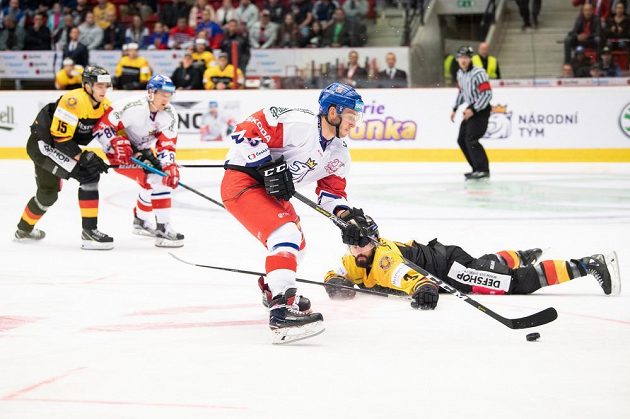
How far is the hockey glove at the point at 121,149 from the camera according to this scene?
6570 mm

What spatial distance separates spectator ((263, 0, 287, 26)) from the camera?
1348cm

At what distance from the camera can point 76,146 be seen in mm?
6402

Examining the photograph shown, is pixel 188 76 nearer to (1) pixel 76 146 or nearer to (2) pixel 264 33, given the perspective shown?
(2) pixel 264 33

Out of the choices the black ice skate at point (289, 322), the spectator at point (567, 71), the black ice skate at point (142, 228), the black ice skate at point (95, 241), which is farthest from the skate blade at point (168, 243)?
the spectator at point (567, 71)

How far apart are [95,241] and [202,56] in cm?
687

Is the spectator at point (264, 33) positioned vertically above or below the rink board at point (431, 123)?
above

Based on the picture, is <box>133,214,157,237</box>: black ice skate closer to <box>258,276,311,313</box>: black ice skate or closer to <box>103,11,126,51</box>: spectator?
<box>258,276,311,313</box>: black ice skate

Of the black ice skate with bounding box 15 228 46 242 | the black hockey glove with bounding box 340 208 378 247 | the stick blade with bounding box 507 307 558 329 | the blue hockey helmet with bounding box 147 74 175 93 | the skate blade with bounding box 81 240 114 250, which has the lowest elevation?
A: the black ice skate with bounding box 15 228 46 242

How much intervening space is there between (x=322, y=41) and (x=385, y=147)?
5.62 ft

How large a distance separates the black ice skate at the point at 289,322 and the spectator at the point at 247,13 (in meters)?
10.1

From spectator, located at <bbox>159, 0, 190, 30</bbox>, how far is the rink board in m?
2.13

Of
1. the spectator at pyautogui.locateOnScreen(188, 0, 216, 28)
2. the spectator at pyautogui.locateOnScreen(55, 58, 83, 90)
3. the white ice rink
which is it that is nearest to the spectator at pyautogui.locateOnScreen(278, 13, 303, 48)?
the spectator at pyautogui.locateOnScreen(188, 0, 216, 28)

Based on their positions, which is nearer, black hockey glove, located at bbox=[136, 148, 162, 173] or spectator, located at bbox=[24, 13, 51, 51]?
black hockey glove, located at bbox=[136, 148, 162, 173]

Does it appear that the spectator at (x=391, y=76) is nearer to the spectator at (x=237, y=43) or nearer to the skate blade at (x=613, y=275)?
the spectator at (x=237, y=43)
